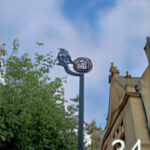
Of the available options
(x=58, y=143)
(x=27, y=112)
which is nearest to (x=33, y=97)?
(x=27, y=112)

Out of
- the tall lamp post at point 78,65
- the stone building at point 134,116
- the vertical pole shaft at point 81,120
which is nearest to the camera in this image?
the vertical pole shaft at point 81,120

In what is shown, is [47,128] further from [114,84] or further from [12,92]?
[114,84]

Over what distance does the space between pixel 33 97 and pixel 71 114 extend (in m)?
3.58

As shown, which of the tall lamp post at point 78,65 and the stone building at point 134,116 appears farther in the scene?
the stone building at point 134,116

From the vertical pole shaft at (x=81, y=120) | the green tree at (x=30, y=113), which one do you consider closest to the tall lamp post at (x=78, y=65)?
the vertical pole shaft at (x=81, y=120)

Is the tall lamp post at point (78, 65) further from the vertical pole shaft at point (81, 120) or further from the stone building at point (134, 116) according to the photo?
the stone building at point (134, 116)

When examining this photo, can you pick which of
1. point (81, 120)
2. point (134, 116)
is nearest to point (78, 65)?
point (81, 120)

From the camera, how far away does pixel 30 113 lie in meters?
14.3

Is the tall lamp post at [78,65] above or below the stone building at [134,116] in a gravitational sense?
above

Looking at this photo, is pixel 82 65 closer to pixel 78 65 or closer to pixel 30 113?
pixel 78 65

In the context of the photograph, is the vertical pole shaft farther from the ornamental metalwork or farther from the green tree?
the green tree

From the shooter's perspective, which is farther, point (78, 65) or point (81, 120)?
point (78, 65)

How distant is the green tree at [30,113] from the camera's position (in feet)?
45.9

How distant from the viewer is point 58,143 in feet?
49.7
